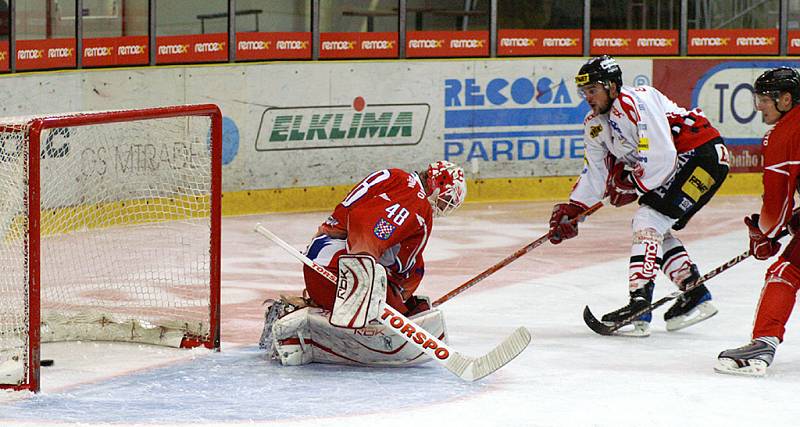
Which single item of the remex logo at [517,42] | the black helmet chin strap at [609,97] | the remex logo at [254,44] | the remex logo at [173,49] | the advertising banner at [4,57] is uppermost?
the remex logo at [517,42]

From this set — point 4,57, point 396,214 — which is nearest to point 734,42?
point 4,57

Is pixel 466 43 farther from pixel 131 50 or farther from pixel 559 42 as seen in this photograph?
pixel 131 50

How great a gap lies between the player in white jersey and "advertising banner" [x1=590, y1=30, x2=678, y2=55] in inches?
180

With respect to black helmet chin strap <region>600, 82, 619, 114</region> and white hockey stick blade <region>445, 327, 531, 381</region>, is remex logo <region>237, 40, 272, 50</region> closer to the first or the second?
black helmet chin strap <region>600, 82, 619, 114</region>

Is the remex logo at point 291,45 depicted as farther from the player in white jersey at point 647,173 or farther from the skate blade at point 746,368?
the skate blade at point 746,368

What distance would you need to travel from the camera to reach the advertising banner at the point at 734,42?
9.75m

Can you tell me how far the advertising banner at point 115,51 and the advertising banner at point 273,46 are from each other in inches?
26.0

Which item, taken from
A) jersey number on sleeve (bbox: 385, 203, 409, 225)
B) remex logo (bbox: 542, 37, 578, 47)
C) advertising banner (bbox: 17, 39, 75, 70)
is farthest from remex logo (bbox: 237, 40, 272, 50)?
jersey number on sleeve (bbox: 385, 203, 409, 225)

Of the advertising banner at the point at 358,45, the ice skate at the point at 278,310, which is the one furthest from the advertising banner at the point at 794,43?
the ice skate at the point at 278,310

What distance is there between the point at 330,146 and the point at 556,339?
4.01 metres

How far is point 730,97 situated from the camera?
957cm

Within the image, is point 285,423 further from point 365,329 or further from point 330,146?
point 330,146

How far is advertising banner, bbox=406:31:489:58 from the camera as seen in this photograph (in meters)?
9.18

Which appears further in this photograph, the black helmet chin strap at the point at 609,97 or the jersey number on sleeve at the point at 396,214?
the black helmet chin strap at the point at 609,97
